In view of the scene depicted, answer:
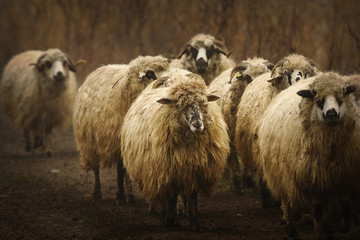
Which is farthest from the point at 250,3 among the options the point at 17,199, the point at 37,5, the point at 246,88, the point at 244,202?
the point at 37,5

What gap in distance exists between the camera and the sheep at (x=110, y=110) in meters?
7.22

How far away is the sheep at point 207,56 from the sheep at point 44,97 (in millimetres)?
3325

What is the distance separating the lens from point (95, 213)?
693cm

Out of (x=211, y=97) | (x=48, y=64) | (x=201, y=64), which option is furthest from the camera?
(x=48, y=64)

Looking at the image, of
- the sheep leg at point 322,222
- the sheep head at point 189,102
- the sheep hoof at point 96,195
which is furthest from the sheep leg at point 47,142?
the sheep leg at point 322,222

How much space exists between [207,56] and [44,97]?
14.9 feet

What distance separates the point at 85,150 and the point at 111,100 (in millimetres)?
1033

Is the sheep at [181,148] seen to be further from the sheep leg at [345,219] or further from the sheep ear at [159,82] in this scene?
the sheep leg at [345,219]

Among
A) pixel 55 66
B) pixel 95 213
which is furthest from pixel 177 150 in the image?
pixel 55 66

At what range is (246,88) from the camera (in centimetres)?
713

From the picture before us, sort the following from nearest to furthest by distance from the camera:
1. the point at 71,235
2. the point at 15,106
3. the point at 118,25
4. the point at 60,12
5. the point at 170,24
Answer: the point at 71,235
the point at 15,106
the point at 170,24
the point at 118,25
the point at 60,12

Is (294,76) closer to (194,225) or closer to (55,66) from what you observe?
(194,225)

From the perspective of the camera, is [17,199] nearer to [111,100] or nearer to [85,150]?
[85,150]

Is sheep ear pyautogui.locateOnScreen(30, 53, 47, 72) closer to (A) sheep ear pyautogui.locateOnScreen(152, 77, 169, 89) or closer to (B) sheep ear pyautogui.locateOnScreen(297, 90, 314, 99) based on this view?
(A) sheep ear pyautogui.locateOnScreen(152, 77, 169, 89)
